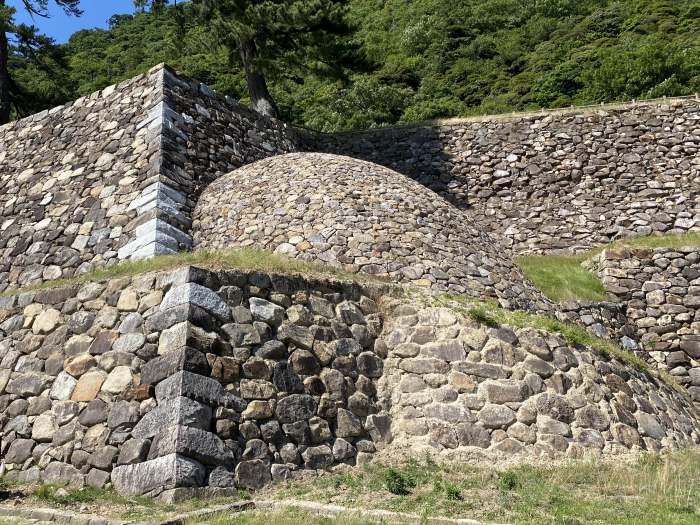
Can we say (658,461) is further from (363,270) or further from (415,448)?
(363,270)

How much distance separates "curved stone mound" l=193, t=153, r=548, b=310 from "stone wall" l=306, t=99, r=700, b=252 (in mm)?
4336

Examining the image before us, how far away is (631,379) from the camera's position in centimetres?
948

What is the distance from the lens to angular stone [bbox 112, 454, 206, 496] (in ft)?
20.7

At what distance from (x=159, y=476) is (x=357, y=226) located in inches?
228

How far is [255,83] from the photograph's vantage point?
2039cm

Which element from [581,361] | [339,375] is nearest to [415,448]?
[339,375]

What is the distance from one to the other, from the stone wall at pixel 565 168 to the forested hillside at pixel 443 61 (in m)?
4.87

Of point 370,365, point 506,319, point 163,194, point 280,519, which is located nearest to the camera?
point 280,519

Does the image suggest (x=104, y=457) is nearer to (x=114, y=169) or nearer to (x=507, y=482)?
(x=507, y=482)

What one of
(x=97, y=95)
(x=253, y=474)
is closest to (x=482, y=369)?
(x=253, y=474)

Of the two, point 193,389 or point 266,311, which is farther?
point 266,311

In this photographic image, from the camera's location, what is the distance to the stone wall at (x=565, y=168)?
15953 millimetres

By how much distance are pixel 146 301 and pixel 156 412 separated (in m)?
1.63

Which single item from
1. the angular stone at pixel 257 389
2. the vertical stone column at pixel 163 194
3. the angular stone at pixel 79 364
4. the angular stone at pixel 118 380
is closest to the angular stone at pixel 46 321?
the angular stone at pixel 79 364
